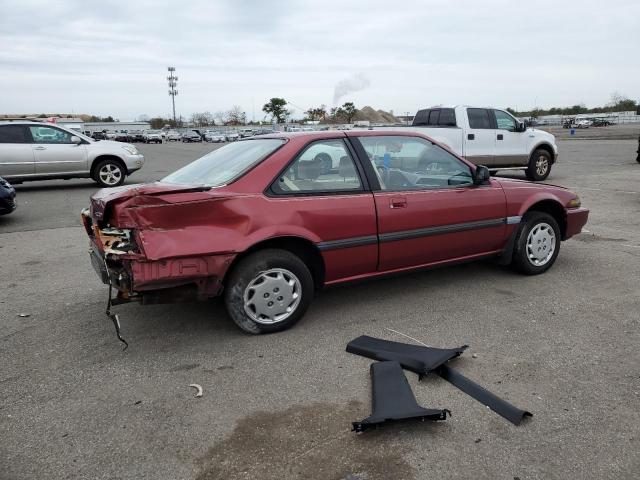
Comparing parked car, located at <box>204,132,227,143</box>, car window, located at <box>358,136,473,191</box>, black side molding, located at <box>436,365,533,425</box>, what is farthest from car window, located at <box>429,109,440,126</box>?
parked car, located at <box>204,132,227,143</box>

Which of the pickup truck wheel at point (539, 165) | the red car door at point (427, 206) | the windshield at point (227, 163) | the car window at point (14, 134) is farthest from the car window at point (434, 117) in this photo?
the car window at point (14, 134)

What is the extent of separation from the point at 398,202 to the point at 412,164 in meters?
0.50

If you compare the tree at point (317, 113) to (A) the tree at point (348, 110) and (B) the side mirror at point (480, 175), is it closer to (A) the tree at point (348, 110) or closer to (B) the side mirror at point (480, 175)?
(A) the tree at point (348, 110)

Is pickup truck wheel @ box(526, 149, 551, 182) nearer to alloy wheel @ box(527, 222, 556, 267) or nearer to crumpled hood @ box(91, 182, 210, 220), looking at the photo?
alloy wheel @ box(527, 222, 556, 267)

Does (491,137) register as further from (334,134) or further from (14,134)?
(14,134)

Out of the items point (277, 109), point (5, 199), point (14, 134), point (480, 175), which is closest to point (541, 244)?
point (480, 175)

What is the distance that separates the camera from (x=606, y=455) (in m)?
2.42

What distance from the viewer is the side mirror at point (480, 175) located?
15.2 ft

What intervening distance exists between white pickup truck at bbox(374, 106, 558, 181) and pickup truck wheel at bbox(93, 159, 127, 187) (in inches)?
290

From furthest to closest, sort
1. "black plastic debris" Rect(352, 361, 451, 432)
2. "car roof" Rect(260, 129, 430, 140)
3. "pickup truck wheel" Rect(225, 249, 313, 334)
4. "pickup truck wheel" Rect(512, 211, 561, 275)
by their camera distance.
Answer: "pickup truck wheel" Rect(512, 211, 561, 275), "car roof" Rect(260, 129, 430, 140), "pickup truck wheel" Rect(225, 249, 313, 334), "black plastic debris" Rect(352, 361, 451, 432)

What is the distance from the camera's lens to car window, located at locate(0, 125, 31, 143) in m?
11.9

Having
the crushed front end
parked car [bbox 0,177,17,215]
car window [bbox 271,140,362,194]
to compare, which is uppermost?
car window [bbox 271,140,362,194]

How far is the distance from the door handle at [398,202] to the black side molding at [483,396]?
1.46 metres

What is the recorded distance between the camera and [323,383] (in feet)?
10.3
